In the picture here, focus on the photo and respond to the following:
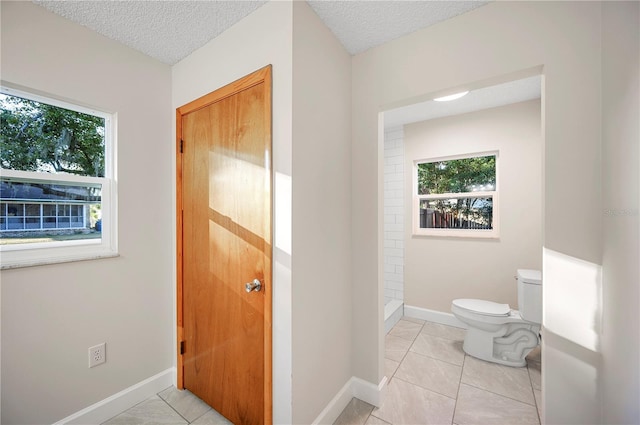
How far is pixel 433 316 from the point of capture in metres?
3.13

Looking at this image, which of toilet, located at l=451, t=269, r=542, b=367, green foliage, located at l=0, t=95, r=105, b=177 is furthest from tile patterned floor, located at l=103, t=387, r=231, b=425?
toilet, located at l=451, t=269, r=542, b=367

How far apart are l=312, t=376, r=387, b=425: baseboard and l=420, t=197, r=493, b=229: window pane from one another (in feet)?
6.59

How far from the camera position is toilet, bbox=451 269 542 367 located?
2.17 m

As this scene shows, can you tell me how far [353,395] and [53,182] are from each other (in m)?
2.38

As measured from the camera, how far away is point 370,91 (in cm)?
181

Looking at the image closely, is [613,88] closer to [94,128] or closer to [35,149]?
[94,128]

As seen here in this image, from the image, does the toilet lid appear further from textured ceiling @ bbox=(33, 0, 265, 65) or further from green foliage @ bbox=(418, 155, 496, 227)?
textured ceiling @ bbox=(33, 0, 265, 65)

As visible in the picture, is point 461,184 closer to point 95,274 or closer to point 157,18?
point 157,18

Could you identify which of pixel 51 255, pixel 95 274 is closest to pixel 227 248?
pixel 95 274

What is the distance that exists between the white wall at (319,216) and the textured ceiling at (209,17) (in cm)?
15

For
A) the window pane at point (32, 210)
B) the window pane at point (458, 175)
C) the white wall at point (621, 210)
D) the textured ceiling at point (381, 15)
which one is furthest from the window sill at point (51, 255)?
the window pane at point (458, 175)

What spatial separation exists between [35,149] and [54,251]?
0.60m

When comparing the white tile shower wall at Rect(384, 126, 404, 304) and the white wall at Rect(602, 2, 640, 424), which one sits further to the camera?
the white tile shower wall at Rect(384, 126, 404, 304)

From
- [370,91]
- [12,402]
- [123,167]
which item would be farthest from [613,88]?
[12,402]
